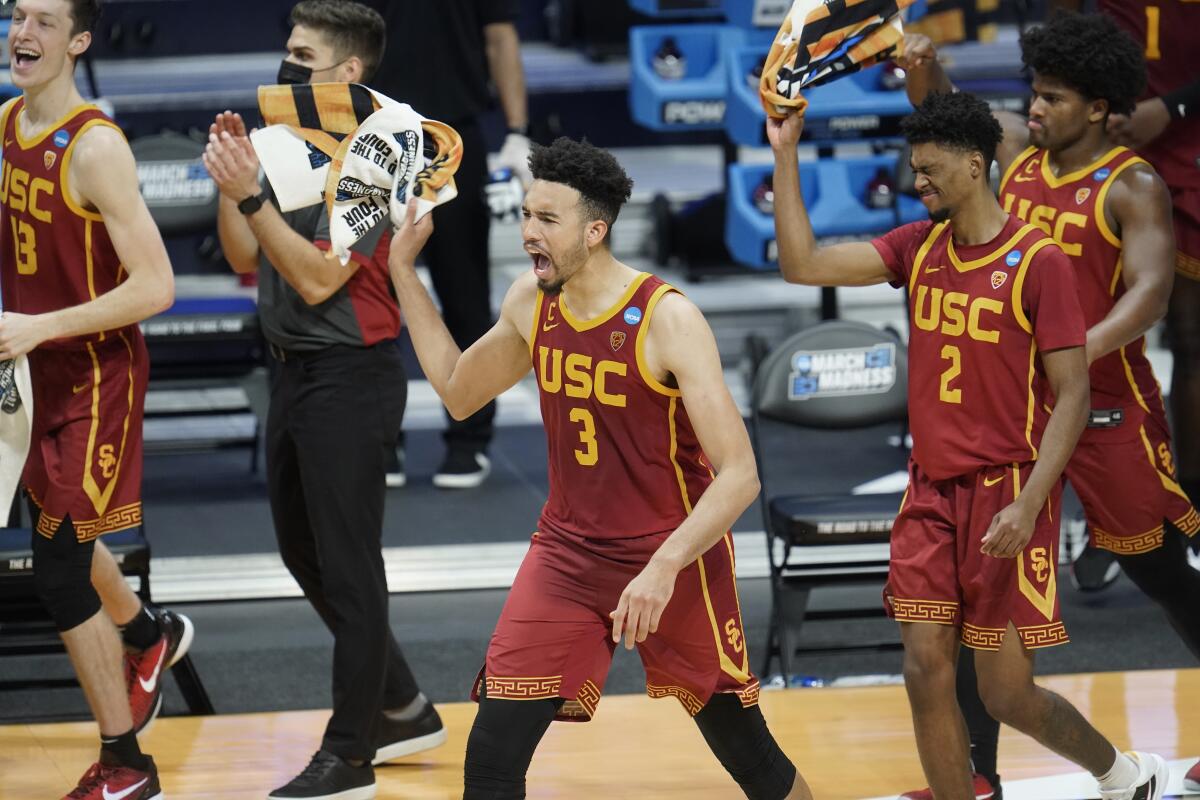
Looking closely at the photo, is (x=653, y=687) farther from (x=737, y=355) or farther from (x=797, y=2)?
(x=737, y=355)

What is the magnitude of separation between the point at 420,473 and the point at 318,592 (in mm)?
2675

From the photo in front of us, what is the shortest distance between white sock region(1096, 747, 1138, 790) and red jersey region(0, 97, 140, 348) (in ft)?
8.41

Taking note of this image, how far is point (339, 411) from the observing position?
176 inches

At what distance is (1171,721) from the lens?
198 inches

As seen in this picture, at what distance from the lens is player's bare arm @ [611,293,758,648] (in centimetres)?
344

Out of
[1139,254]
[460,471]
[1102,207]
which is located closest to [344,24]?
[1102,207]

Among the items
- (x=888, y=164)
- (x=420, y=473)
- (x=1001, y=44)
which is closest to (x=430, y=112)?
(x=420, y=473)

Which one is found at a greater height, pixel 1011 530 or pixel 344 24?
pixel 344 24

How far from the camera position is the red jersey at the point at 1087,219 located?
177 inches

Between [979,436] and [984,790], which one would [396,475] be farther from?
[979,436]

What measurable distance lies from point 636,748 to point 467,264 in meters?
2.73

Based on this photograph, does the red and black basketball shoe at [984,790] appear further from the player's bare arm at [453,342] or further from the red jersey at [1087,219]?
the player's bare arm at [453,342]

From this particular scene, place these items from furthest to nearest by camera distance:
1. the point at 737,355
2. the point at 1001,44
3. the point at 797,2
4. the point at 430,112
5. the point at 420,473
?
1. the point at 1001,44
2. the point at 737,355
3. the point at 420,473
4. the point at 430,112
5. the point at 797,2

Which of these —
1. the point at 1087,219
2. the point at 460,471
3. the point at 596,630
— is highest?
the point at 1087,219
